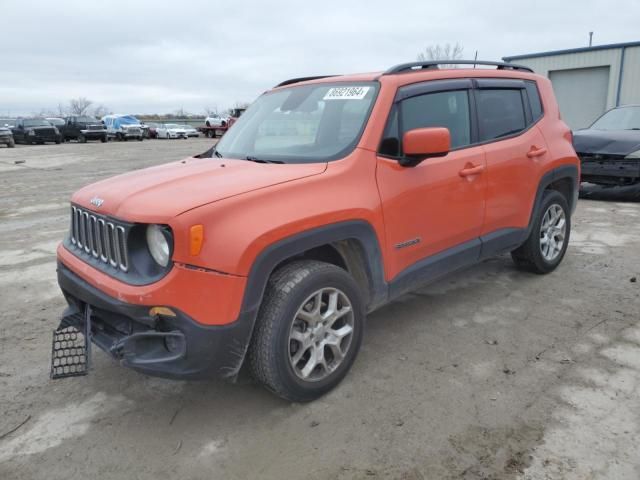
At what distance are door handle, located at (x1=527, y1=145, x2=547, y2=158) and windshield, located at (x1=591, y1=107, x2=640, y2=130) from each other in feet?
19.8

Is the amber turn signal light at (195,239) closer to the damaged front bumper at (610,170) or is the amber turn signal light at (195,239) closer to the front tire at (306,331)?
the front tire at (306,331)

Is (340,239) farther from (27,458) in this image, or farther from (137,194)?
(27,458)

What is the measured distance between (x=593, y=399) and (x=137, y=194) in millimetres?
2785

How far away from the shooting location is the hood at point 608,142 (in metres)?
8.52

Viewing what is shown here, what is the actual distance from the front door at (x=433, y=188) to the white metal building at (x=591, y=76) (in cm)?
1731

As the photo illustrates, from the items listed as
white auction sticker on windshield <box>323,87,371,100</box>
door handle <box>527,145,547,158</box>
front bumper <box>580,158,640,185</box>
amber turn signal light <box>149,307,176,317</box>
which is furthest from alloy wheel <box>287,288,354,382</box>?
front bumper <box>580,158,640,185</box>

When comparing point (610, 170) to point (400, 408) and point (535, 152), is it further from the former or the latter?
point (400, 408)

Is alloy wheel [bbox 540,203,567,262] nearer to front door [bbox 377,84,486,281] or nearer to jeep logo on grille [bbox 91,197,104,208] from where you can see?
front door [bbox 377,84,486,281]

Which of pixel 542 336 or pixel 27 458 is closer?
pixel 27 458

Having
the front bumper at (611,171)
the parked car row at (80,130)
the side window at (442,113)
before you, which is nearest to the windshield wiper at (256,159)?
the side window at (442,113)

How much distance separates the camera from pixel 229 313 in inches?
102

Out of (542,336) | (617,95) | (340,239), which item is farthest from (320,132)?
(617,95)

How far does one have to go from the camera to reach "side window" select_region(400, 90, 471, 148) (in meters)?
3.57

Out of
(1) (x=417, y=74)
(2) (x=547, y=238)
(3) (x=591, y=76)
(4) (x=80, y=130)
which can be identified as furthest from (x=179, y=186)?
(4) (x=80, y=130)
